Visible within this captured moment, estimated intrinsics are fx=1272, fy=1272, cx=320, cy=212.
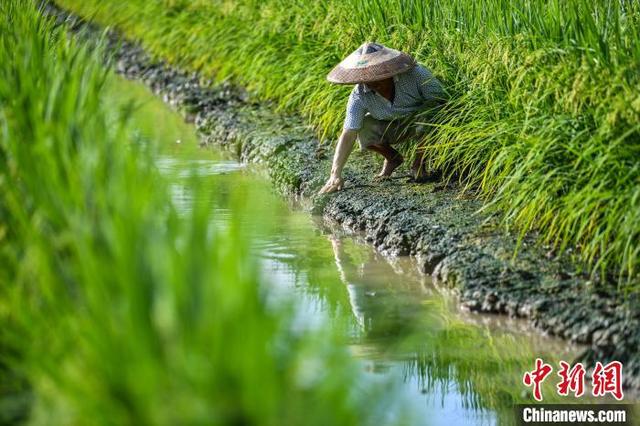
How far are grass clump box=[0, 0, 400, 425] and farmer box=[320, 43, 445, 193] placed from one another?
134 inches

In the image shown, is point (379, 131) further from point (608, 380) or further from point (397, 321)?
point (608, 380)

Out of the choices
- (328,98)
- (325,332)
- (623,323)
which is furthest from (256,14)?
(325,332)

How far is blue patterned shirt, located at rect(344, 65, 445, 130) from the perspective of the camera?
7.48 meters

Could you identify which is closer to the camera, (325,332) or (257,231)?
(325,332)

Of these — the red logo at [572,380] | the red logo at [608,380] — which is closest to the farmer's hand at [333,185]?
the red logo at [572,380]

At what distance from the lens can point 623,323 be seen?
494cm

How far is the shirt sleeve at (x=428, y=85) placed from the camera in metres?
7.47

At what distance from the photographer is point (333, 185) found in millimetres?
7598

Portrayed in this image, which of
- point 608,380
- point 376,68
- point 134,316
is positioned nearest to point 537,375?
point 608,380

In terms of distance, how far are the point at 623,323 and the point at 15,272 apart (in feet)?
7.79

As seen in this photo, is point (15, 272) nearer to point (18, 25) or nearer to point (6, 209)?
point (6, 209)

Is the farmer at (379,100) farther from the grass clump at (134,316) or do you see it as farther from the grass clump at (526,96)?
the grass clump at (134,316)

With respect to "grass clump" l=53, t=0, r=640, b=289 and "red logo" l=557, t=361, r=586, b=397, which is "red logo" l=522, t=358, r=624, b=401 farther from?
"grass clump" l=53, t=0, r=640, b=289

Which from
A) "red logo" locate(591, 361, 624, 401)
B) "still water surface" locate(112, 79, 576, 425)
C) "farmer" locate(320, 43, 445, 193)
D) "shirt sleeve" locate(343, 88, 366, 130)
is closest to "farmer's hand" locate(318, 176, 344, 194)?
"farmer" locate(320, 43, 445, 193)
